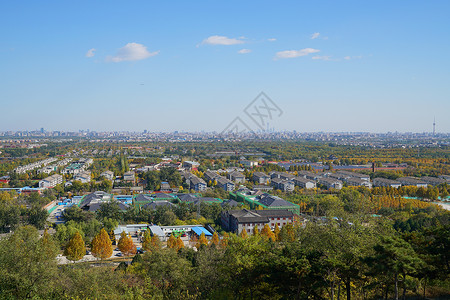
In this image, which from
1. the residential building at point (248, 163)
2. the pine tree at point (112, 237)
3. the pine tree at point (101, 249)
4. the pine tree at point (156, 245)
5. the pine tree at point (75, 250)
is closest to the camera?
the pine tree at point (156, 245)

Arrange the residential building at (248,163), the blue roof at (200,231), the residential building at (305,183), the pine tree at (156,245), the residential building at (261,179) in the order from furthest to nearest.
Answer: the residential building at (248,163) → the residential building at (261,179) → the residential building at (305,183) → the blue roof at (200,231) → the pine tree at (156,245)

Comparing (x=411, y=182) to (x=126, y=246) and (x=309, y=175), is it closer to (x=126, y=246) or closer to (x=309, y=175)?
(x=309, y=175)

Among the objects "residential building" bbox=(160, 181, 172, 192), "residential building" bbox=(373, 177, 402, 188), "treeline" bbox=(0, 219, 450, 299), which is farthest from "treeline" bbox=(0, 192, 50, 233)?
"residential building" bbox=(373, 177, 402, 188)

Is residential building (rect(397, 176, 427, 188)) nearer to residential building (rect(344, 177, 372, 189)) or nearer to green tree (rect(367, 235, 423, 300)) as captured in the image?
residential building (rect(344, 177, 372, 189))

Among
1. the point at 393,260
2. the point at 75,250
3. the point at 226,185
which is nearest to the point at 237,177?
the point at 226,185

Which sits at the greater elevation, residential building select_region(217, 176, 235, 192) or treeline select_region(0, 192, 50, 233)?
treeline select_region(0, 192, 50, 233)

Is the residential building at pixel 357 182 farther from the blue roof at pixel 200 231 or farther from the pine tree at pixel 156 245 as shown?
the pine tree at pixel 156 245

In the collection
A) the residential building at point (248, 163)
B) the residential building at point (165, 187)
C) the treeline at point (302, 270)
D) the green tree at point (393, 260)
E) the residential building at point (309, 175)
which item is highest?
the green tree at point (393, 260)

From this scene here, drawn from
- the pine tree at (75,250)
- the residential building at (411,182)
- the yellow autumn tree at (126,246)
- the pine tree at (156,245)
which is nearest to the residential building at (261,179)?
the residential building at (411,182)

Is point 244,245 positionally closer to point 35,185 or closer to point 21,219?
point 21,219

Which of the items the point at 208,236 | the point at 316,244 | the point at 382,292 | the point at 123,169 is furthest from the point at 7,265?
the point at 123,169

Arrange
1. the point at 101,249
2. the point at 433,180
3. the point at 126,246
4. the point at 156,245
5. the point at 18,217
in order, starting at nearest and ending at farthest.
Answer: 1. the point at 156,245
2. the point at 101,249
3. the point at 126,246
4. the point at 18,217
5. the point at 433,180
